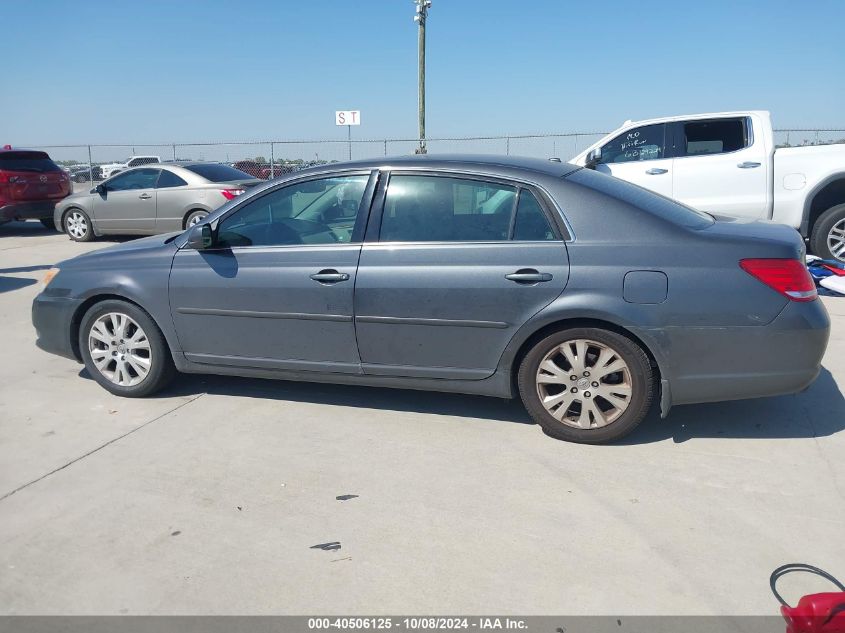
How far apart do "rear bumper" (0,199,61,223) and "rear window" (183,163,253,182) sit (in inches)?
150

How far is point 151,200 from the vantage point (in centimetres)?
1239

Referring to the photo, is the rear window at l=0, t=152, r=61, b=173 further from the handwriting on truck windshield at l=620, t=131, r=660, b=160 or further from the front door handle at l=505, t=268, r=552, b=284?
the front door handle at l=505, t=268, r=552, b=284

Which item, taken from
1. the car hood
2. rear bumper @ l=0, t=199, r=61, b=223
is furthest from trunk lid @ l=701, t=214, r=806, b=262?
rear bumper @ l=0, t=199, r=61, b=223

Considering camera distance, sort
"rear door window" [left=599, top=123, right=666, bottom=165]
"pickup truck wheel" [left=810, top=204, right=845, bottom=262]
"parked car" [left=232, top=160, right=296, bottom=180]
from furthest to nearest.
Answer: "parked car" [left=232, top=160, right=296, bottom=180] → "rear door window" [left=599, top=123, right=666, bottom=165] → "pickup truck wheel" [left=810, top=204, right=845, bottom=262]

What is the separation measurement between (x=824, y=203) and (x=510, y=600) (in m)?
7.76

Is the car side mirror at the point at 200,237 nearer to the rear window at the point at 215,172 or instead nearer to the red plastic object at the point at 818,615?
the red plastic object at the point at 818,615

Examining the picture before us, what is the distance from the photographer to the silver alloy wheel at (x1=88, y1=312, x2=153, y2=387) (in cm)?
478

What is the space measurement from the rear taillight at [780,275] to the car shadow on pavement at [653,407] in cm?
88

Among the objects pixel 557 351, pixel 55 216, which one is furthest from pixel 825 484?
pixel 55 216

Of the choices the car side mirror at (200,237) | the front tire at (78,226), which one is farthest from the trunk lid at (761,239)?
the front tire at (78,226)

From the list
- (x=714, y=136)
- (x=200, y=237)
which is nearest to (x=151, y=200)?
(x=200, y=237)

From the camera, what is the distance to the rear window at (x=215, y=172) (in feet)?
40.0

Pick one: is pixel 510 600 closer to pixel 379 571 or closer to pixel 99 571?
pixel 379 571

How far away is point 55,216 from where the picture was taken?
1345 centimetres
